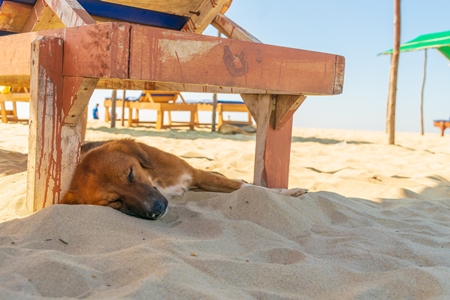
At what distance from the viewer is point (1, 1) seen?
158 inches

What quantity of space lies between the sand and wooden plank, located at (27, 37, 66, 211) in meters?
0.22

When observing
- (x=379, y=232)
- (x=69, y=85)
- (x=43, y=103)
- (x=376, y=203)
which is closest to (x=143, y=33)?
(x=69, y=85)

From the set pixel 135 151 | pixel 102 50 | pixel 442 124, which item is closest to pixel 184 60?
pixel 102 50

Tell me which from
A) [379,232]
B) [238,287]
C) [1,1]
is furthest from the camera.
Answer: [1,1]

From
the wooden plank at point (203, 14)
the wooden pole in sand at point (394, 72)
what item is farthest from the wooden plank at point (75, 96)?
the wooden pole in sand at point (394, 72)

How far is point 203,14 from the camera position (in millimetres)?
4477

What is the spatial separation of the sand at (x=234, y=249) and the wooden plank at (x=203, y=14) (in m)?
1.94

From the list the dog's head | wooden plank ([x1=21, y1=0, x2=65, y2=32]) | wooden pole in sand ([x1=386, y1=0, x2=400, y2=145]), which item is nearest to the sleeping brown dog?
the dog's head

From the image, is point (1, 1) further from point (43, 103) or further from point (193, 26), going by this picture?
point (43, 103)

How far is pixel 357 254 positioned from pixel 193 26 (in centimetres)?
317

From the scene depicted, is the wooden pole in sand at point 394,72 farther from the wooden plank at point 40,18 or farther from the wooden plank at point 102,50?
the wooden plank at point 102,50

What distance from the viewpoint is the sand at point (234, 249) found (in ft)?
5.12

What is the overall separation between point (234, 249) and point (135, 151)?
1.14 meters

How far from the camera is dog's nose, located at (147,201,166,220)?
98.0 inches
